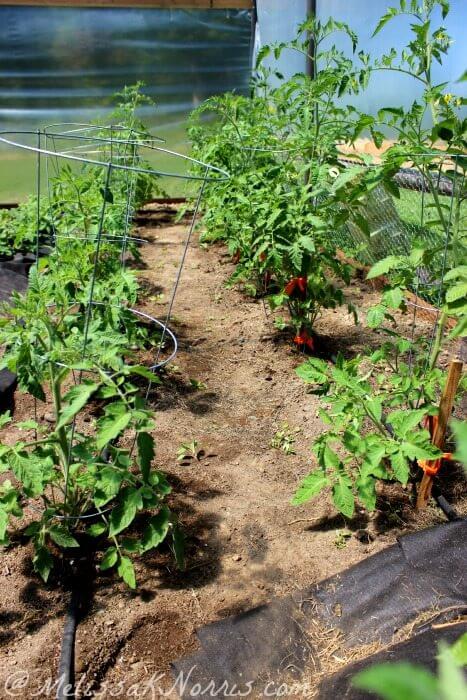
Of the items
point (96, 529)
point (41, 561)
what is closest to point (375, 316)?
point (96, 529)

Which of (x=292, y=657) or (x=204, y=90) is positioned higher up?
(x=204, y=90)

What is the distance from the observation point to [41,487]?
1530mm

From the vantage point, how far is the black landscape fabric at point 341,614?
153 cm

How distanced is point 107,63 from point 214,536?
6087 mm

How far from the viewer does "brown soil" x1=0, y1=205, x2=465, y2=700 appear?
160cm

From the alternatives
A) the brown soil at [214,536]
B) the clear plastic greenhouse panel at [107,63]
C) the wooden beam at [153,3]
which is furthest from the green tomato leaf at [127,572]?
the wooden beam at [153,3]

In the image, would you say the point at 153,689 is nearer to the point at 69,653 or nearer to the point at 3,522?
the point at 69,653

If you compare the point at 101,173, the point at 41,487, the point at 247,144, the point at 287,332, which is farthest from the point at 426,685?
the point at 101,173

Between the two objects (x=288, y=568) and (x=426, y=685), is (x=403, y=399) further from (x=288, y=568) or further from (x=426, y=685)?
(x=426, y=685)

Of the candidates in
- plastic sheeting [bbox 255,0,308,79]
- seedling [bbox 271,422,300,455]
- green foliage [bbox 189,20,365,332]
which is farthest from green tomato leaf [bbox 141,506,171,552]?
plastic sheeting [bbox 255,0,308,79]

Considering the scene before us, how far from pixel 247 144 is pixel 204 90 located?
12.9ft

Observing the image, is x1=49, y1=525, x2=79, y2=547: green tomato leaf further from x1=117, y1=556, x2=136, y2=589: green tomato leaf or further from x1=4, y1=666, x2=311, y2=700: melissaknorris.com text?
x1=4, y1=666, x2=311, y2=700: melissaknorris.com text

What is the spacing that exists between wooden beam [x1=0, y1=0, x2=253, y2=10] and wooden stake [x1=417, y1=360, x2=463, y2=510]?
6271 mm

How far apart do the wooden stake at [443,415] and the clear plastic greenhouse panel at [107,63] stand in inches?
212
